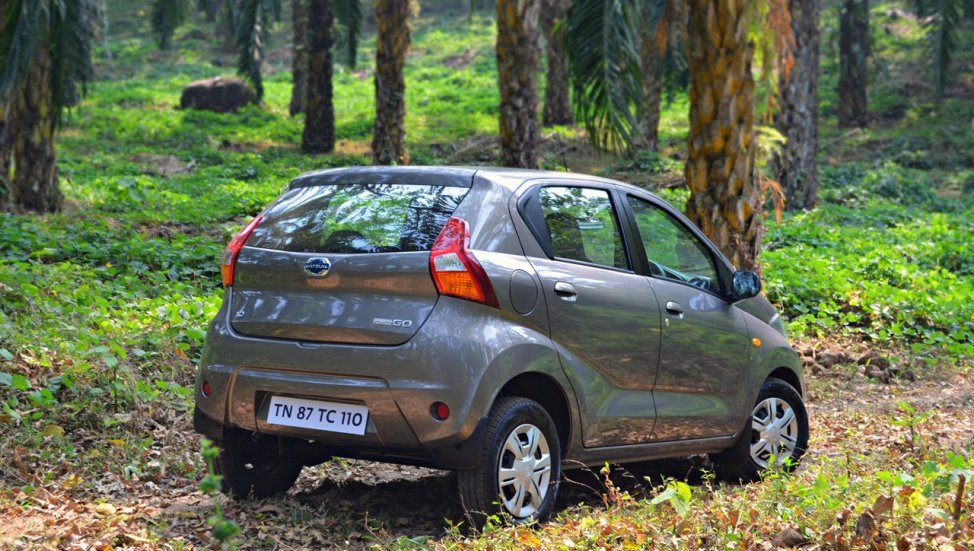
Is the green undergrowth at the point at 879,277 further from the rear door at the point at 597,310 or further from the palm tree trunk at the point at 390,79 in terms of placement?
the palm tree trunk at the point at 390,79

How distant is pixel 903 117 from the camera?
3316 centimetres

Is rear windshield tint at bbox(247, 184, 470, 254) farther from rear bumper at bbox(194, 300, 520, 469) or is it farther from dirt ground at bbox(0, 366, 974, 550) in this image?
dirt ground at bbox(0, 366, 974, 550)

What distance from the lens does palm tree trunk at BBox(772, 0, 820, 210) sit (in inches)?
819

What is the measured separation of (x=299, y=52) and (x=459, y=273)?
24427mm

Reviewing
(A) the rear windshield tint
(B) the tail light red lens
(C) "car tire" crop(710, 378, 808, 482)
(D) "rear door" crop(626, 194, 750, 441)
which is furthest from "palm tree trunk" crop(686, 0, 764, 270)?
(B) the tail light red lens

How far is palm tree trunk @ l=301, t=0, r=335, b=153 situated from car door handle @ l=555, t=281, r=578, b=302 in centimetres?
1914

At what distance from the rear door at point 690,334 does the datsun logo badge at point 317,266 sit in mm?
1870

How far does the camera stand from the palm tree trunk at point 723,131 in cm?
977

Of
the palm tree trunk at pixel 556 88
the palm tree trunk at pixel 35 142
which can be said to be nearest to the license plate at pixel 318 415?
the palm tree trunk at pixel 35 142

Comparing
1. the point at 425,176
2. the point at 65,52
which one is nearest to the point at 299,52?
the point at 65,52

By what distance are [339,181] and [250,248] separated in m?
0.56

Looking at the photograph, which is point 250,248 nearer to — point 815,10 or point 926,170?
point 815,10

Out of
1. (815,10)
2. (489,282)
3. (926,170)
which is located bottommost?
(926,170)

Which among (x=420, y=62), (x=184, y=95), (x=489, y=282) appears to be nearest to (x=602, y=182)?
(x=489, y=282)
